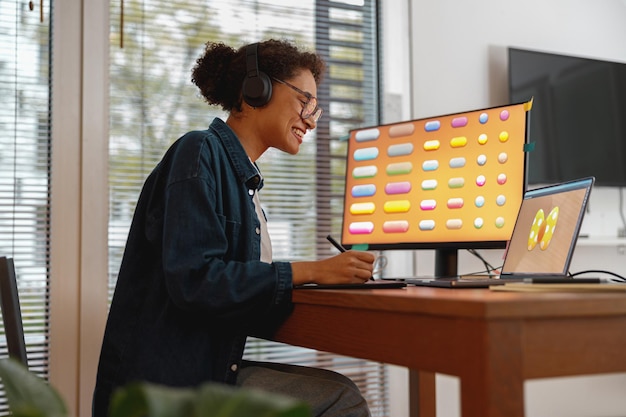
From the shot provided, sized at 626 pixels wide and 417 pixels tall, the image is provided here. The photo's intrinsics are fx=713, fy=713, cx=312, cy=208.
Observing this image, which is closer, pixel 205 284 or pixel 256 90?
pixel 205 284

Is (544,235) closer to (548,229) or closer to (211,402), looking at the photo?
(548,229)

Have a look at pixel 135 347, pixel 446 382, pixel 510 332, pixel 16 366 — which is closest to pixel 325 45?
pixel 446 382

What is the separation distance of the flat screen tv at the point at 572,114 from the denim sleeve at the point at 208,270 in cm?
194

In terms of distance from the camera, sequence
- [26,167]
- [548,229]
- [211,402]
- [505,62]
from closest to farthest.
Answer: [211,402] → [548,229] → [26,167] → [505,62]

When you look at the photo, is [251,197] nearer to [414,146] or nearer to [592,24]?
[414,146]

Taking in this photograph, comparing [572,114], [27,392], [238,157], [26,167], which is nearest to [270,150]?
[26,167]

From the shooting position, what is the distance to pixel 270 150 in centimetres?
269

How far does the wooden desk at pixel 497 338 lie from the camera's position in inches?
31.3

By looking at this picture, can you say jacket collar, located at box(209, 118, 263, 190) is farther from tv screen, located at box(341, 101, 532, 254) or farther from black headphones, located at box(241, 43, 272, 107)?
tv screen, located at box(341, 101, 532, 254)

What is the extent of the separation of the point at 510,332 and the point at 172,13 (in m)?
2.04

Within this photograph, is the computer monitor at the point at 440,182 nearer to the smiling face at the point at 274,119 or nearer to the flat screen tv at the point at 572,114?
the smiling face at the point at 274,119

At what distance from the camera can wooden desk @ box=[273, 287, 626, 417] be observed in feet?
2.61

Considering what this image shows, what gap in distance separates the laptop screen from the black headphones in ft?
2.05

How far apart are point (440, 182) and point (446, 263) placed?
0.22m
